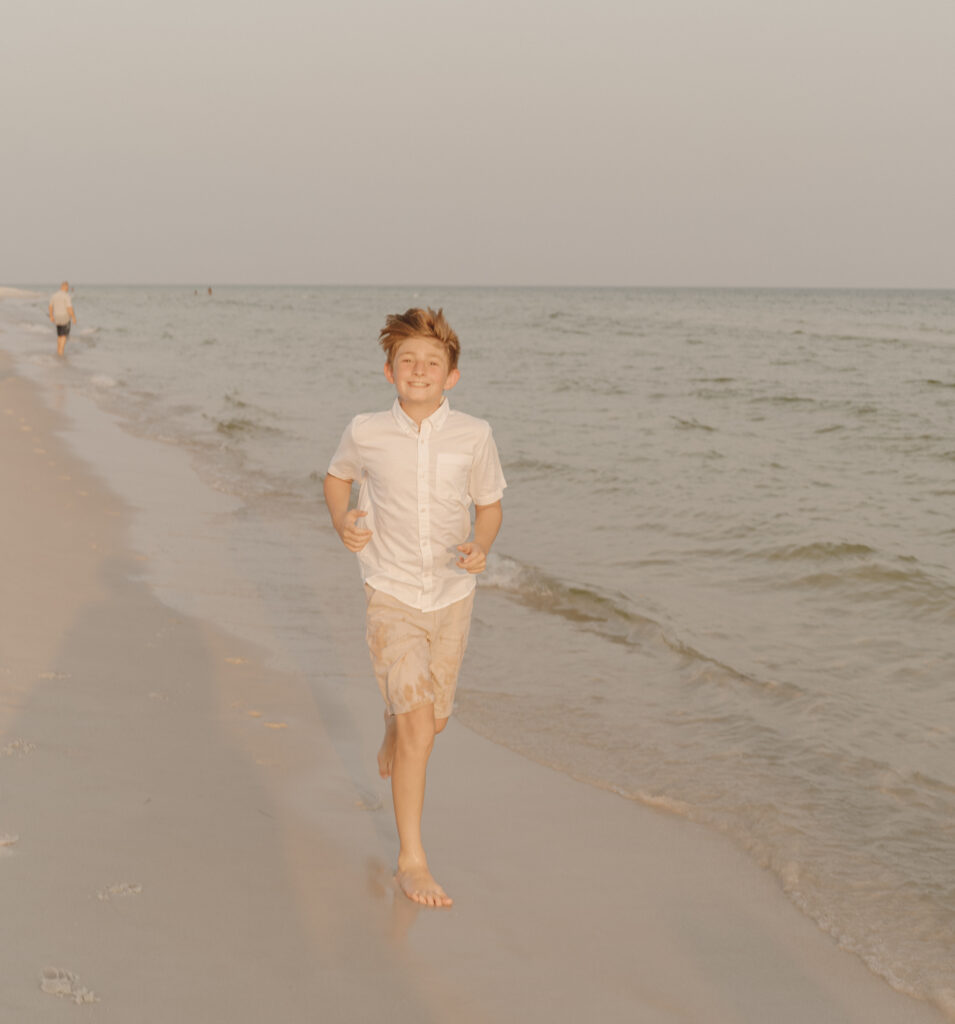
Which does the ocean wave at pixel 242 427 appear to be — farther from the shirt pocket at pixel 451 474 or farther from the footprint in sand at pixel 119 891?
the footprint in sand at pixel 119 891

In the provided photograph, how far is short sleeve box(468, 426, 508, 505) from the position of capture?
3.34m

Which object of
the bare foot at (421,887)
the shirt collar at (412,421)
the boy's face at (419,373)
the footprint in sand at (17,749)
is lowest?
the bare foot at (421,887)

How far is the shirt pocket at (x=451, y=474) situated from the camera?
3301 mm

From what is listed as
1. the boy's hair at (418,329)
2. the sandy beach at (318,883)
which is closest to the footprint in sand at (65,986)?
the sandy beach at (318,883)

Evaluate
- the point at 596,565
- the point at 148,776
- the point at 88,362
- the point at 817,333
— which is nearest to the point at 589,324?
the point at 817,333

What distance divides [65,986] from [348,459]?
5.59 ft

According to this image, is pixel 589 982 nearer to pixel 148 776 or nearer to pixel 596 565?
pixel 148 776

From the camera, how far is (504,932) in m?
3.16

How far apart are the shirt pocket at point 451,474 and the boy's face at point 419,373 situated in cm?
16

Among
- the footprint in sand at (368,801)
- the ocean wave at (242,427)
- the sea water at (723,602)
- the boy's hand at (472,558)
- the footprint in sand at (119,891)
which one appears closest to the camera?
the footprint in sand at (119,891)

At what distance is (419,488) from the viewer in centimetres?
329

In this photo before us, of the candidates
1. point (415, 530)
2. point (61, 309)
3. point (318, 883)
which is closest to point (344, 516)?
point (415, 530)

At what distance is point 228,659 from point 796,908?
123 inches

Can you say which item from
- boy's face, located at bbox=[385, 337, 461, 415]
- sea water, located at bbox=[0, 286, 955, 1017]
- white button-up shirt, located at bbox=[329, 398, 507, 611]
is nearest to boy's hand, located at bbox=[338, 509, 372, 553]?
white button-up shirt, located at bbox=[329, 398, 507, 611]
